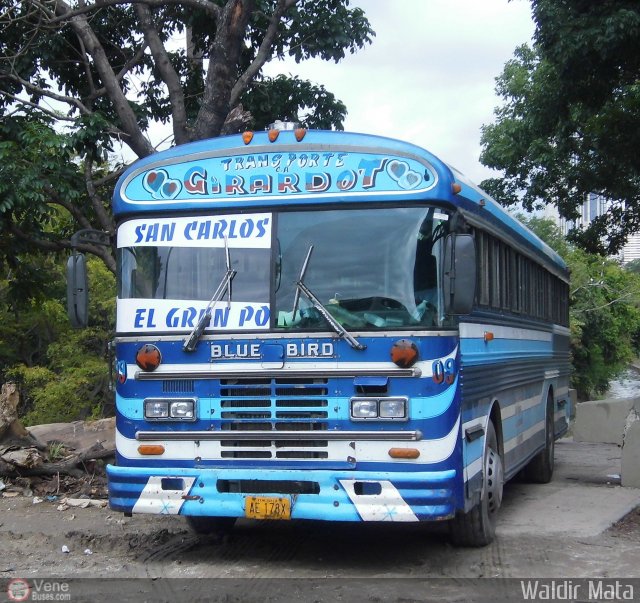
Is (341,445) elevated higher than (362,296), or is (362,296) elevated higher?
(362,296)

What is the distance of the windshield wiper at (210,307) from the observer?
21.9ft

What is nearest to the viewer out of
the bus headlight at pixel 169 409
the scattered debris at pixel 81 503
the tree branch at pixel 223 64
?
the bus headlight at pixel 169 409

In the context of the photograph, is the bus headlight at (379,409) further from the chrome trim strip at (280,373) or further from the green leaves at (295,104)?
the green leaves at (295,104)

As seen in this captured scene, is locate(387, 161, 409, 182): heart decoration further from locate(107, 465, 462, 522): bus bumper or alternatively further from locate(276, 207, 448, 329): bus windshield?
locate(107, 465, 462, 522): bus bumper

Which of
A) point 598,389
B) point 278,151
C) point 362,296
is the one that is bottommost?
point 598,389

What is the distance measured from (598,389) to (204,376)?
119 feet

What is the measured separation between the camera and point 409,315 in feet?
21.3

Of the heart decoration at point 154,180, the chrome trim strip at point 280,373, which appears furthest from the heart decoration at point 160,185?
the chrome trim strip at point 280,373

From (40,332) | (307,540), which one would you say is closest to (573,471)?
(307,540)

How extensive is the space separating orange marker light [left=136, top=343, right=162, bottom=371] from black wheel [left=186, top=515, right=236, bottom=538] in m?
1.87

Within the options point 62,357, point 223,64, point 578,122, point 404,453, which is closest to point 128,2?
point 223,64

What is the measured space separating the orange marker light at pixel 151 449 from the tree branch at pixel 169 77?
619cm

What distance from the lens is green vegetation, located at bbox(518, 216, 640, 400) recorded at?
36250 millimetres

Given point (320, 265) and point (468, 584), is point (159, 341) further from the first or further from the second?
point (468, 584)
